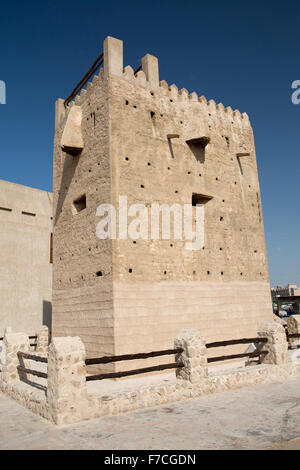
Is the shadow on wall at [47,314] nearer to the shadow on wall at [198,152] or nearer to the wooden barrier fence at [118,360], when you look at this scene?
the shadow on wall at [198,152]

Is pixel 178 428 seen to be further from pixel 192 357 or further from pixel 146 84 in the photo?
pixel 146 84

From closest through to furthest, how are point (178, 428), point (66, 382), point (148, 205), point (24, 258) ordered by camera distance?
point (178, 428) < point (66, 382) < point (148, 205) < point (24, 258)

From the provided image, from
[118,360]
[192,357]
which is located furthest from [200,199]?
[118,360]

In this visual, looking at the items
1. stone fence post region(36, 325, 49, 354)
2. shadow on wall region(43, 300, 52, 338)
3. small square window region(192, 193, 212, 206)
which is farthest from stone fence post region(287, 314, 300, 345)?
shadow on wall region(43, 300, 52, 338)

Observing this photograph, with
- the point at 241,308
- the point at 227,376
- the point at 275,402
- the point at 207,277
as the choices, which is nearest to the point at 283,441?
the point at 275,402

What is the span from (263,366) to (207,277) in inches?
187

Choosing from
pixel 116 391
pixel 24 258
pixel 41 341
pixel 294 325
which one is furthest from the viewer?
pixel 24 258

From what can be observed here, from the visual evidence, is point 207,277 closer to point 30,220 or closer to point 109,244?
point 109,244

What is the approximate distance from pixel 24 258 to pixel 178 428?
15246 millimetres

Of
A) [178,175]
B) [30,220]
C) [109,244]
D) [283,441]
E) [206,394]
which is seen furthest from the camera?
[30,220]

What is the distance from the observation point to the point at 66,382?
18.6ft

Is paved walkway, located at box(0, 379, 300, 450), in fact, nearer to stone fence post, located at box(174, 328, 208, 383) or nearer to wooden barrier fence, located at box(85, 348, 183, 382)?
stone fence post, located at box(174, 328, 208, 383)

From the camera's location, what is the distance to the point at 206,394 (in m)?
7.19

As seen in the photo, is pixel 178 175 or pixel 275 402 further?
pixel 178 175
